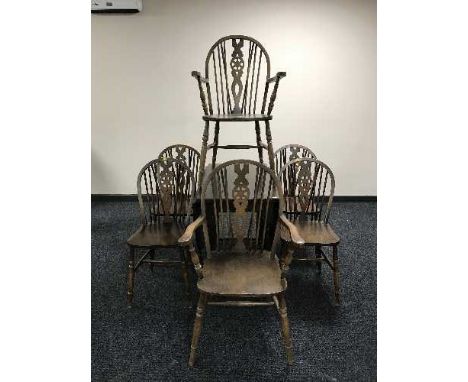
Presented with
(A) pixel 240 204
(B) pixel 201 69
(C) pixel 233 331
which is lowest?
(C) pixel 233 331

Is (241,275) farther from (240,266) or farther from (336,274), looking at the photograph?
(336,274)

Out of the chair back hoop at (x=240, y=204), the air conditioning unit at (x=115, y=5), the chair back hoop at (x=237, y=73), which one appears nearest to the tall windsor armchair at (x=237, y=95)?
the chair back hoop at (x=237, y=73)

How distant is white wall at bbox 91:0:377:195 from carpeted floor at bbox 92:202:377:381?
178 centimetres

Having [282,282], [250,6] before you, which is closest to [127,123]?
[250,6]

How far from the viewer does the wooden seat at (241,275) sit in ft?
5.37

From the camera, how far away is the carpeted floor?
5.57 ft

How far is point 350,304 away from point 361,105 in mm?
2655

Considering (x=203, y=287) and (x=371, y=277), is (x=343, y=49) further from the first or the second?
(x=203, y=287)

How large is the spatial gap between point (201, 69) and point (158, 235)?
2.41 metres

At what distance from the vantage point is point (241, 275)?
1.75m

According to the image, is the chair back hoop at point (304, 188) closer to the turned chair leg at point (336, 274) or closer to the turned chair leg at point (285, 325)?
the turned chair leg at point (336, 274)

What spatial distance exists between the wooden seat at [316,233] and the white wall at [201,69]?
1.89 meters

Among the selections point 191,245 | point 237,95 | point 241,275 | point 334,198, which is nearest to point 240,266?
point 241,275
